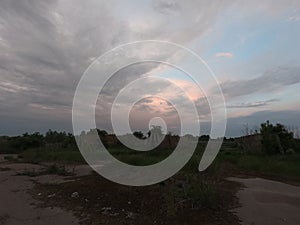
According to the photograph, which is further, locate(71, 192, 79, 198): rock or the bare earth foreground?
locate(71, 192, 79, 198): rock

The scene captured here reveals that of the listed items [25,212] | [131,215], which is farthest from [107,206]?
[25,212]

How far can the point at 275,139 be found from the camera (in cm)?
1662

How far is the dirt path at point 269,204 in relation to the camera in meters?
5.73

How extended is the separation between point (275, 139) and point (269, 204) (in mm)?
10613

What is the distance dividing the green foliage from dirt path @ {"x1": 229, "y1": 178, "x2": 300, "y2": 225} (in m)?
7.38

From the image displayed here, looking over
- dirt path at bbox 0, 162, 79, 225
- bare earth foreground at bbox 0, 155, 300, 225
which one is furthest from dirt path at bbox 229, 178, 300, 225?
dirt path at bbox 0, 162, 79, 225

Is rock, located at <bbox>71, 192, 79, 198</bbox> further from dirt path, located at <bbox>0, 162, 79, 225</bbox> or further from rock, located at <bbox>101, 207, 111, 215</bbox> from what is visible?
rock, located at <bbox>101, 207, 111, 215</bbox>

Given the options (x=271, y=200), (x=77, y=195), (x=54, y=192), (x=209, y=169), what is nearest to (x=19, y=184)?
(x=54, y=192)

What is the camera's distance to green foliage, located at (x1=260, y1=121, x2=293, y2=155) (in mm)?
16594

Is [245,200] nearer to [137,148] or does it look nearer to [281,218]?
[281,218]

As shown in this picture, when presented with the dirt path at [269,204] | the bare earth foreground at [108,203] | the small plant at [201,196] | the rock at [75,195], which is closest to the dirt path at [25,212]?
the bare earth foreground at [108,203]

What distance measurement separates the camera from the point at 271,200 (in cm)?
727

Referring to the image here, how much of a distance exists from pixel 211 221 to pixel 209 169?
601cm

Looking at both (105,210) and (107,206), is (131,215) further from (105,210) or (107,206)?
(107,206)
